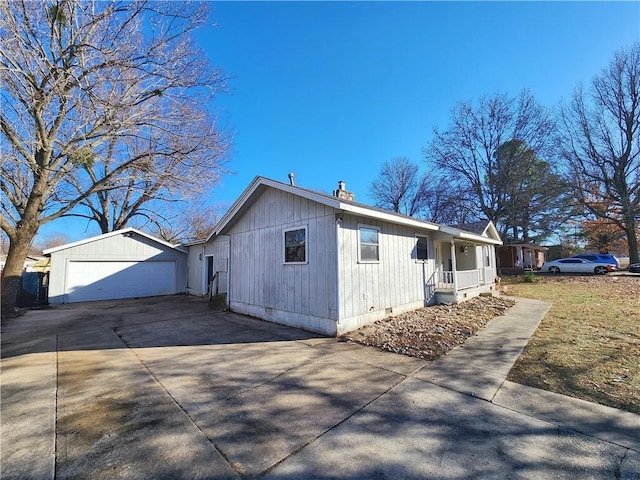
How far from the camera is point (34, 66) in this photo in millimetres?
7762

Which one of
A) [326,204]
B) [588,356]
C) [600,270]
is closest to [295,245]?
[326,204]

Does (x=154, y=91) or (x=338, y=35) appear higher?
(x=338, y=35)

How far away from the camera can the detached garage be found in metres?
13.0

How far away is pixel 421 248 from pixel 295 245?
491 centimetres

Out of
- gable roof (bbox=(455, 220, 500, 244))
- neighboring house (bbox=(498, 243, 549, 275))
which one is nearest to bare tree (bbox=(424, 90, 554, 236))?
neighboring house (bbox=(498, 243, 549, 275))

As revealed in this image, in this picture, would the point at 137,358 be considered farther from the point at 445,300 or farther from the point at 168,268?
the point at 168,268

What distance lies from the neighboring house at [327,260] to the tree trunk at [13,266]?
645 cm

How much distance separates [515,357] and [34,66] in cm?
1356

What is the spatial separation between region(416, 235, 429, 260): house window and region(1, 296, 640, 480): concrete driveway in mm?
4610

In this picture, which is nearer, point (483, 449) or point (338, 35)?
point (483, 449)

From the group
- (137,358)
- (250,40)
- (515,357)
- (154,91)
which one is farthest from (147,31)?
(515,357)

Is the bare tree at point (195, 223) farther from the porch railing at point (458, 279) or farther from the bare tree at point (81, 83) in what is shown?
the porch railing at point (458, 279)

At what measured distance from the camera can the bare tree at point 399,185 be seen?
32312 mm

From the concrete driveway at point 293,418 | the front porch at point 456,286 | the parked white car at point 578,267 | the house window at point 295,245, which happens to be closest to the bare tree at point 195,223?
the house window at point 295,245
